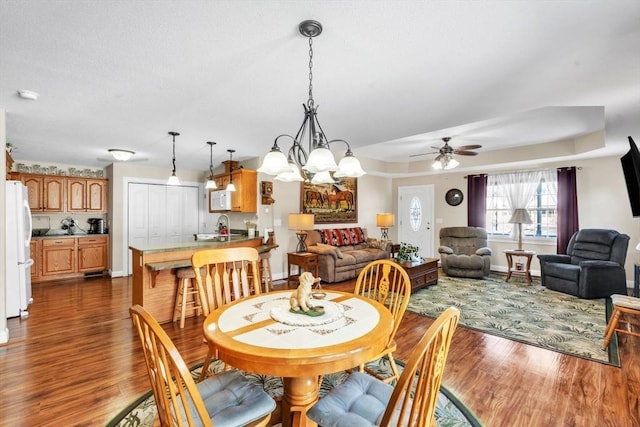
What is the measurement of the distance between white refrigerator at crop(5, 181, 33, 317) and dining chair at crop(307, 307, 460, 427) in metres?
4.35

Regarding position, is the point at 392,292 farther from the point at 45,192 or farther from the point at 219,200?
the point at 45,192

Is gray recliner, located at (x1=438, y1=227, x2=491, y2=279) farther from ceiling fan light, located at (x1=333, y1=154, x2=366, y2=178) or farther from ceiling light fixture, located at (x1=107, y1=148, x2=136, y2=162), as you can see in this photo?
ceiling light fixture, located at (x1=107, y1=148, x2=136, y2=162)

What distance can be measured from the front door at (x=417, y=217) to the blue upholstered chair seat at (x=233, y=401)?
6.75 metres

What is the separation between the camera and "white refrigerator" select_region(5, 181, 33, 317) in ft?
11.8

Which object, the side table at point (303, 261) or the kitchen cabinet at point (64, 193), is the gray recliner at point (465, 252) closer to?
the side table at point (303, 261)

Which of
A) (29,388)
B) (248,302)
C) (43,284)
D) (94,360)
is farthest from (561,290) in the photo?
(43,284)

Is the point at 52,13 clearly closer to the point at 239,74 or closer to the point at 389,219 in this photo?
the point at 239,74

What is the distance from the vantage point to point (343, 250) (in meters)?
6.11

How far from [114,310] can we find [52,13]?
361 cm

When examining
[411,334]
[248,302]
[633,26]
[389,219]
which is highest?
[633,26]

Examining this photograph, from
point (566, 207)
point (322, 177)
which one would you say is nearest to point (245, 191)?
point (322, 177)

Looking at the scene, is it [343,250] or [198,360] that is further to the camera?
[343,250]

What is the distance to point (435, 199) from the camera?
24.2ft

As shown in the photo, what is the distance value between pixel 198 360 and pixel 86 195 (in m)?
5.27
